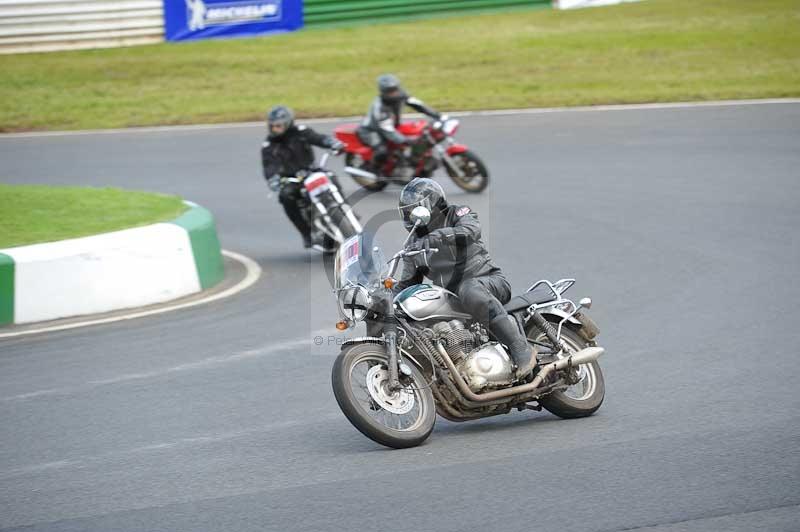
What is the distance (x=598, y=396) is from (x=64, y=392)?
12.0ft

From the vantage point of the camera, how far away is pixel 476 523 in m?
5.36

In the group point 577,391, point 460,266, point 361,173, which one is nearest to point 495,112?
point 361,173

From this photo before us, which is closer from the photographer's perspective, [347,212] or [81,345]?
[81,345]

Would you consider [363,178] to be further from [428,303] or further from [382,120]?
[428,303]

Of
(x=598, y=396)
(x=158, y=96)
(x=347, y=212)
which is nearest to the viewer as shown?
(x=598, y=396)

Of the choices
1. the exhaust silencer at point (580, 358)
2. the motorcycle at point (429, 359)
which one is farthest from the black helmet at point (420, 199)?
the exhaust silencer at point (580, 358)

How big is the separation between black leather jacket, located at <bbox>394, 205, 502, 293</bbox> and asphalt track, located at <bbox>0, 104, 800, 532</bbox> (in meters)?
0.39

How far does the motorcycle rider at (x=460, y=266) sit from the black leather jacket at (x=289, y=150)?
6.76 meters

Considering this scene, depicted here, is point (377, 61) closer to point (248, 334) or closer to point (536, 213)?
point (536, 213)

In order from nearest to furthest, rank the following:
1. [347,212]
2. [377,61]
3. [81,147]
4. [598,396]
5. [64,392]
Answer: [598,396]
[64,392]
[347,212]
[81,147]
[377,61]

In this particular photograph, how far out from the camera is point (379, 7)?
100ft

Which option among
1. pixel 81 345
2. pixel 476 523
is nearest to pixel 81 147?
pixel 81 345

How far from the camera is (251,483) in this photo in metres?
6.08

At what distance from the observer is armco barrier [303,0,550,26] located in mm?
29719
